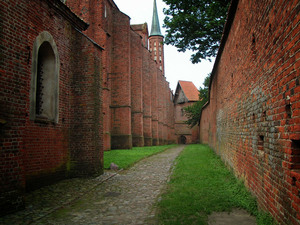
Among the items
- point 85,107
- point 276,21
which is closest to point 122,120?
point 85,107

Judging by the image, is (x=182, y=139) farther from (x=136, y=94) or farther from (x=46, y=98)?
(x=46, y=98)

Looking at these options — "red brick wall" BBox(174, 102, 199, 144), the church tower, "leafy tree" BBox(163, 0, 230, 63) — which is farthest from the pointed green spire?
"leafy tree" BBox(163, 0, 230, 63)

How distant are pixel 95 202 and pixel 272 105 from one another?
4077mm

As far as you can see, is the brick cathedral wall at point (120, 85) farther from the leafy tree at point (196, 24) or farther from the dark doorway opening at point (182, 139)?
the dark doorway opening at point (182, 139)

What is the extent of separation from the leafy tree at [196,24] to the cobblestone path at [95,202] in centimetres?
889

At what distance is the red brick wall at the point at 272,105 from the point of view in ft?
8.62

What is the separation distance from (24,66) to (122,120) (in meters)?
16.8

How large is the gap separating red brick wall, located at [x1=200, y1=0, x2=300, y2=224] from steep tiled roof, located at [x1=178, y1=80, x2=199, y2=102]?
152ft

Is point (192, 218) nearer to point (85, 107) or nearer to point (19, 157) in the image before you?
point (19, 157)

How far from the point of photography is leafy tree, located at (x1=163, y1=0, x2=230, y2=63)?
12664mm

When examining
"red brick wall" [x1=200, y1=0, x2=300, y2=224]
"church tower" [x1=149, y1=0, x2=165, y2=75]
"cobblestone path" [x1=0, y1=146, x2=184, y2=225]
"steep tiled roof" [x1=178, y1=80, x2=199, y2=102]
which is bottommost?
"cobblestone path" [x1=0, y1=146, x2=184, y2=225]

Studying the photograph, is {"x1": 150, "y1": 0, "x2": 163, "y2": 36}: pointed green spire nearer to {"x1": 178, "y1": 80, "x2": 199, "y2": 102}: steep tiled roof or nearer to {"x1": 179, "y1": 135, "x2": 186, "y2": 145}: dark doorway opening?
{"x1": 178, "y1": 80, "x2": 199, "y2": 102}: steep tiled roof

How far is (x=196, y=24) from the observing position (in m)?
14.0

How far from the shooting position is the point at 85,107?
8375mm
